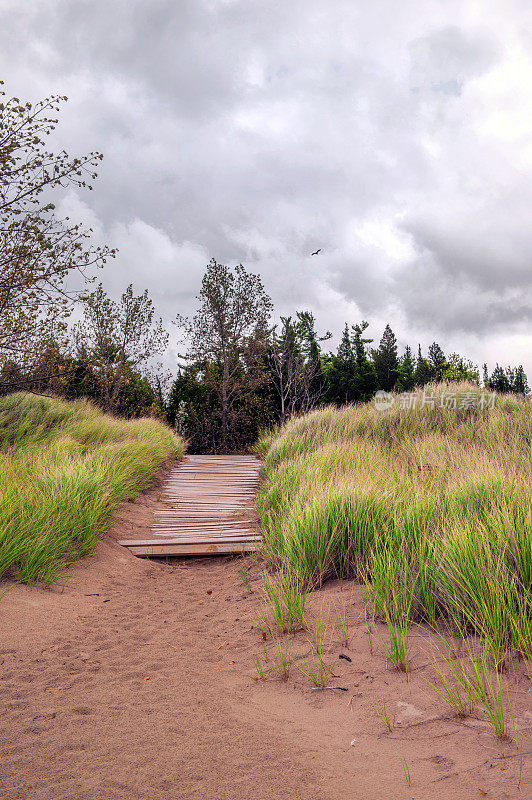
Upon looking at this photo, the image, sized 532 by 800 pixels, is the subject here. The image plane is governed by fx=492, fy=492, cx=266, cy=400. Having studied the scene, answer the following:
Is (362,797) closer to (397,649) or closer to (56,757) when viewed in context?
(397,649)

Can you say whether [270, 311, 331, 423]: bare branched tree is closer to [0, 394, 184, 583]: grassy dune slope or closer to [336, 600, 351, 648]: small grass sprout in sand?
[0, 394, 184, 583]: grassy dune slope

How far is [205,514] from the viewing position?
695cm

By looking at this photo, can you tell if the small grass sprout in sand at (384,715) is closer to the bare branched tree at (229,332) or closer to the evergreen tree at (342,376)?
the bare branched tree at (229,332)

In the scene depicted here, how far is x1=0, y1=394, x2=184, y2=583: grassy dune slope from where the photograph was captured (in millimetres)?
3973

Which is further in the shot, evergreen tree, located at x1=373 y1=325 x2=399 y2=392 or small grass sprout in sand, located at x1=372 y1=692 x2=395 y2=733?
evergreen tree, located at x1=373 y1=325 x2=399 y2=392

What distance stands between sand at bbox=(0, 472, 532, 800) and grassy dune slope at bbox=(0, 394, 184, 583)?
22.8 inches

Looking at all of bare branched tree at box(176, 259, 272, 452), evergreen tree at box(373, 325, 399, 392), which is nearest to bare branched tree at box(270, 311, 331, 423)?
bare branched tree at box(176, 259, 272, 452)

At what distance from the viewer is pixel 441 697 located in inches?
81.0

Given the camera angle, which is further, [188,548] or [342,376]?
[342,376]

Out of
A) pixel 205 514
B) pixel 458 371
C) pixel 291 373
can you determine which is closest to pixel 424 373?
pixel 458 371

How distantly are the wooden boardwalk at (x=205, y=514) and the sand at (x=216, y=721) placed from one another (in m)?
2.01

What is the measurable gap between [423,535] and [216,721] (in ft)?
5.69

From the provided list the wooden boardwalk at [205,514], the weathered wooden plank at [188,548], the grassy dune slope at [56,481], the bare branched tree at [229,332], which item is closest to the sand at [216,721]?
the grassy dune slope at [56,481]

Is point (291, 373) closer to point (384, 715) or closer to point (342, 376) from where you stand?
point (342, 376)
